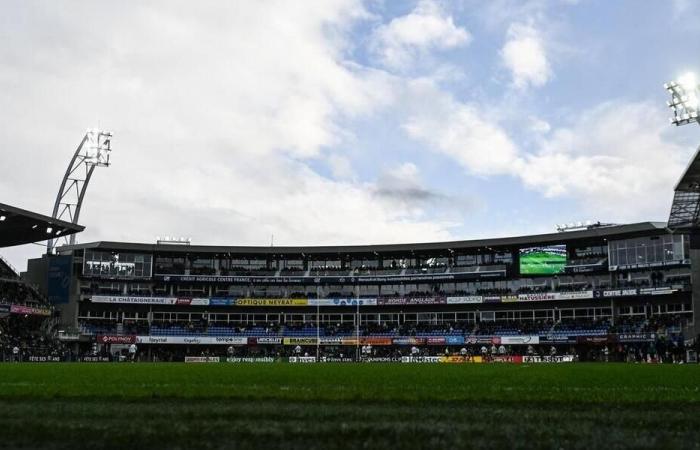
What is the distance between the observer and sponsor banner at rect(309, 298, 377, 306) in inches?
3312

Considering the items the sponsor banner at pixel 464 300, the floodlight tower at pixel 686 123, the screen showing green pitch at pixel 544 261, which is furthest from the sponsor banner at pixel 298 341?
the floodlight tower at pixel 686 123

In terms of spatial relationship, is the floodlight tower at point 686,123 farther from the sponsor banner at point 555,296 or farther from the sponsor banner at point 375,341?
the sponsor banner at point 375,341

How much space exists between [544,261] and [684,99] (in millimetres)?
35372

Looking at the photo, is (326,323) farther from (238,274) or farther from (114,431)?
(114,431)

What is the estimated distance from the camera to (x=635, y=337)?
2689 inches

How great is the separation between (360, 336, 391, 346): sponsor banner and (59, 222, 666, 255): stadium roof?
1322cm

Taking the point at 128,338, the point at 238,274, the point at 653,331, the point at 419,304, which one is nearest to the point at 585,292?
the point at 653,331

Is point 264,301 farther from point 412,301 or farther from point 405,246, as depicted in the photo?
point 405,246

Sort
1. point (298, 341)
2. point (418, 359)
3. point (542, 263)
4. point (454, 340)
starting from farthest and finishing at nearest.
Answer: point (542, 263)
point (298, 341)
point (454, 340)
point (418, 359)

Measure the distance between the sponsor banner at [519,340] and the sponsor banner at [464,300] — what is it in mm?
6900

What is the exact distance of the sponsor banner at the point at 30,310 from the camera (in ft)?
218

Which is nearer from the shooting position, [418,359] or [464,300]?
[418,359]

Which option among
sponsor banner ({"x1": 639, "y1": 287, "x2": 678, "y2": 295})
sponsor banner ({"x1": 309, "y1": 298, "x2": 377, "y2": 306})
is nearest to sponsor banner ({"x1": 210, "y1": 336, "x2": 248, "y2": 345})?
sponsor banner ({"x1": 309, "y1": 298, "x2": 377, "y2": 306})

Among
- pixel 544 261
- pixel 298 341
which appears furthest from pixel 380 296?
pixel 544 261
